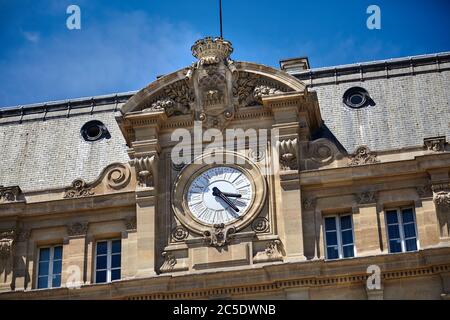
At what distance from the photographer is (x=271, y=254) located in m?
44.8

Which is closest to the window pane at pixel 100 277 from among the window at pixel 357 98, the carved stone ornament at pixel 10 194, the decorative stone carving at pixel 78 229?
the decorative stone carving at pixel 78 229

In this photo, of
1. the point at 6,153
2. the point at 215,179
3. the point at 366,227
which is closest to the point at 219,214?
the point at 215,179

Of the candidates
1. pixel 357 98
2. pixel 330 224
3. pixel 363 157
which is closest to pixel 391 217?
pixel 330 224

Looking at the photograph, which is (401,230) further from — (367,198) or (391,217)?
(367,198)

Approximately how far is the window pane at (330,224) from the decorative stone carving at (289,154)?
6.44 feet

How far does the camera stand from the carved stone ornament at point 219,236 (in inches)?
1783

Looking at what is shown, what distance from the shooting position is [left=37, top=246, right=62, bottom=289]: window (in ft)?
153

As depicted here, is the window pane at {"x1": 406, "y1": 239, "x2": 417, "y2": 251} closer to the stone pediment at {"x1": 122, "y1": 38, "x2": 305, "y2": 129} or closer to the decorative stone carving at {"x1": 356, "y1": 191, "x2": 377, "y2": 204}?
the decorative stone carving at {"x1": 356, "y1": 191, "x2": 377, "y2": 204}

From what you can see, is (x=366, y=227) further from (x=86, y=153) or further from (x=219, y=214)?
(x=86, y=153)

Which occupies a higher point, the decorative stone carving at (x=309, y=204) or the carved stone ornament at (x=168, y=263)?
the decorative stone carving at (x=309, y=204)

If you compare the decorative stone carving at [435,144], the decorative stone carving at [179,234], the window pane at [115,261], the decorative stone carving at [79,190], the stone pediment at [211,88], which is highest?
the stone pediment at [211,88]

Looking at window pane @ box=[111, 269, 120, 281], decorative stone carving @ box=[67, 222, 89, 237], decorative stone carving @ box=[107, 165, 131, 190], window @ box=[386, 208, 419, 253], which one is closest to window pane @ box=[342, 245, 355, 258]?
window @ box=[386, 208, 419, 253]

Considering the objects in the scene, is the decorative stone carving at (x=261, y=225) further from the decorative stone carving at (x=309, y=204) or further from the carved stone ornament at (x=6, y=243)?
the carved stone ornament at (x=6, y=243)

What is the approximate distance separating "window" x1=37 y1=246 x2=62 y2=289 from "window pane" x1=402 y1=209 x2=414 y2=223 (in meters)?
11.3
